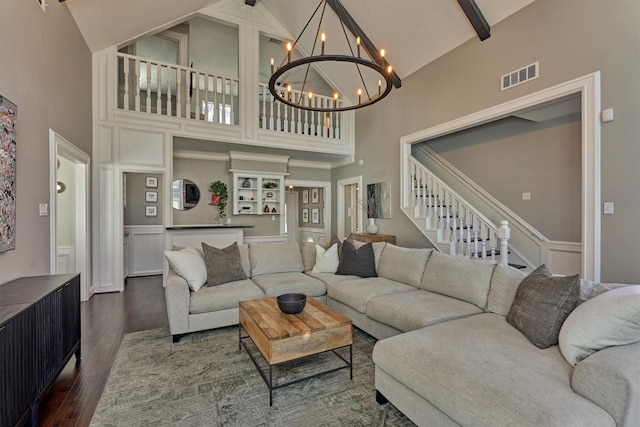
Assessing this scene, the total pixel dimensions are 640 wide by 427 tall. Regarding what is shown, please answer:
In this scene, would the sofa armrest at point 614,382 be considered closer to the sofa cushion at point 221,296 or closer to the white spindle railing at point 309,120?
the sofa cushion at point 221,296

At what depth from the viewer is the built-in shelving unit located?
6.50 m

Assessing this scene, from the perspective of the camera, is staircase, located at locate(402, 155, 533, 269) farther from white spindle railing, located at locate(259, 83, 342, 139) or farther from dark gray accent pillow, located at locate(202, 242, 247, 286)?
dark gray accent pillow, located at locate(202, 242, 247, 286)

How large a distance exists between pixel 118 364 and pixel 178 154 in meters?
4.66

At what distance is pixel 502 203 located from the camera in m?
5.04

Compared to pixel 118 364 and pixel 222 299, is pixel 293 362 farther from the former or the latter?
pixel 118 364

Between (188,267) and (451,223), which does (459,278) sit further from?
(188,267)

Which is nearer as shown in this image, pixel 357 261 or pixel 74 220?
pixel 357 261

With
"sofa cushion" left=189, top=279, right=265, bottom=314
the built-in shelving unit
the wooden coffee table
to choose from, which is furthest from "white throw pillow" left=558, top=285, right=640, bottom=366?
the built-in shelving unit

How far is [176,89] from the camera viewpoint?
6527 mm

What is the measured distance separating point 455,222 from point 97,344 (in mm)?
4529

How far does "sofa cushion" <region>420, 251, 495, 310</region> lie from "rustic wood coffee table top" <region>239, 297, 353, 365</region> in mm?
1146

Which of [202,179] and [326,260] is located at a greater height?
[202,179]

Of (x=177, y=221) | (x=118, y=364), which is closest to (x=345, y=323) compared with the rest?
(x=118, y=364)

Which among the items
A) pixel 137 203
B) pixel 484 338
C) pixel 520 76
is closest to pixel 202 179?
pixel 137 203
